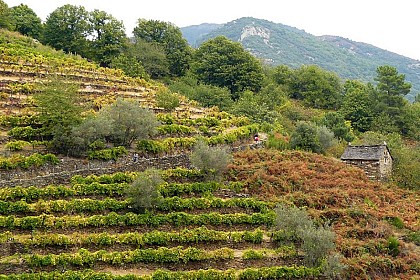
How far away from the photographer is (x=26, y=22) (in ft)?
217

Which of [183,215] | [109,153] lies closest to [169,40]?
[109,153]

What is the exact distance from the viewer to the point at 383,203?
28.6 m

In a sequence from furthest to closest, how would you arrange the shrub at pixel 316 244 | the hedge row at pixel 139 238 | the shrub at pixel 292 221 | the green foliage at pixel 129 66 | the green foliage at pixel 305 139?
the green foliage at pixel 129 66, the green foliage at pixel 305 139, the shrub at pixel 292 221, the shrub at pixel 316 244, the hedge row at pixel 139 238

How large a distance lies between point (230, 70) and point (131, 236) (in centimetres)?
4438

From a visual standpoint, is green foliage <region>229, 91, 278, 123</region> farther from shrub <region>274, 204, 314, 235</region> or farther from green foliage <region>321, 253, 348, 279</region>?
green foliage <region>321, 253, 348, 279</region>

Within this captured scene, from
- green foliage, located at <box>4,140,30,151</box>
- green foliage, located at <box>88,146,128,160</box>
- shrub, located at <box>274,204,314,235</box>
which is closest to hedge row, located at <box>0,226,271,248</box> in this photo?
shrub, located at <box>274,204,314,235</box>

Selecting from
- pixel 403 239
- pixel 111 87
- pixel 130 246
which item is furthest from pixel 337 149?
pixel 130 246

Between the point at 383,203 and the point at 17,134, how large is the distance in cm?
2332

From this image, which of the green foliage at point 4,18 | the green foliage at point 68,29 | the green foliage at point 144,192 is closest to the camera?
the green foliage at point 144,192

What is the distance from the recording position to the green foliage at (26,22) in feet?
215

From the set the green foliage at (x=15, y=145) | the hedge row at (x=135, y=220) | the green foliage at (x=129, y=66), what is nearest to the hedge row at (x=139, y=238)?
the hedge row at (x=135, y=220)

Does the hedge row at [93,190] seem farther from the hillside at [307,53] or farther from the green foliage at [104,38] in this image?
the hillside at [307,53]

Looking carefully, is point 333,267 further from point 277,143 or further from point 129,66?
point 129,66

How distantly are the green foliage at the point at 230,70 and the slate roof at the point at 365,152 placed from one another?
2780 cm
